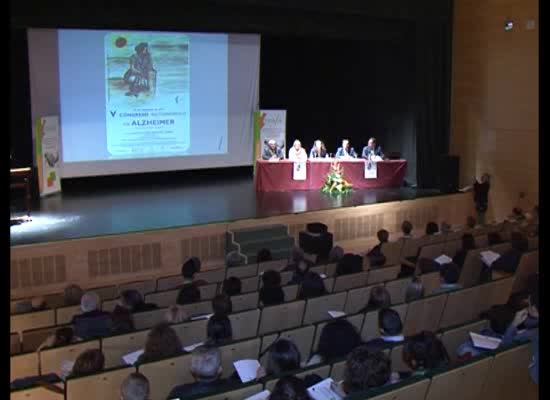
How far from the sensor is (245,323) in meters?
4.78

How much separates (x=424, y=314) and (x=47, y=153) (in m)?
7.72

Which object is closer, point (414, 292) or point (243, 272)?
point (414, 292)

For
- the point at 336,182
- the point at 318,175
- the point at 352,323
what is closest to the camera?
the point at 352,323

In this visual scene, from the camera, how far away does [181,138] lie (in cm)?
1189

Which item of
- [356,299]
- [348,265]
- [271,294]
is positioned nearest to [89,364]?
[271,294]

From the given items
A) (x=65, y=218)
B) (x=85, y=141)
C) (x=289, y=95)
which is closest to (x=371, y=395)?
(x=65, y=218)

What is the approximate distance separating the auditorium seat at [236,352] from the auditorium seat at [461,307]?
6.12 feet

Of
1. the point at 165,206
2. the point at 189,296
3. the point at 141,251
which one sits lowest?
the point at 141,251

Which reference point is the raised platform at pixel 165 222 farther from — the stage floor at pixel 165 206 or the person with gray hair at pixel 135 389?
the person with gray hair at pixel 135 389

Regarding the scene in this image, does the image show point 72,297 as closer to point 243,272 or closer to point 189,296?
point 189,296

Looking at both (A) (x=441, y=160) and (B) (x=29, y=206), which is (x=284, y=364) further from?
(A) (x=441, y=160)

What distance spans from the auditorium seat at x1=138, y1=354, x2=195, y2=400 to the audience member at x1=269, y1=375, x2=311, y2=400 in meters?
0.97

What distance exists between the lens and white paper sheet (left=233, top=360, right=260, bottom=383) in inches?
139

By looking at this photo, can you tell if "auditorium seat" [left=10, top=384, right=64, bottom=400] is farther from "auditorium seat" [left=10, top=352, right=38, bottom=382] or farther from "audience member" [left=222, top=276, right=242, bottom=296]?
"audience member" [left=222, top=276, right=242, bottom=296]
